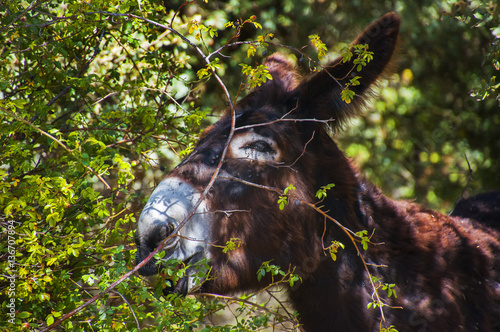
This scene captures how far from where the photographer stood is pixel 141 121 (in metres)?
3.32

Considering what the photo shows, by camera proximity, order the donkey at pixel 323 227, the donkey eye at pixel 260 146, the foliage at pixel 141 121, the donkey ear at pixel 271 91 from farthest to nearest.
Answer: the donkey ear at pixel 271 91, the donkey eye at pixel 260 146, the donkey at pixel 323 227, the foliage at pixel 141 121

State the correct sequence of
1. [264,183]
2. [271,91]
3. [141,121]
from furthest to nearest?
[141,121], [271,91], [264,183]

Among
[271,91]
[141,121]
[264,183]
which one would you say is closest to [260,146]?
[264,183]

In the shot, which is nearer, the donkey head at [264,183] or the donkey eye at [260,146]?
the donkey head at [264,183]

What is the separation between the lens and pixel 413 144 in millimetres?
7762

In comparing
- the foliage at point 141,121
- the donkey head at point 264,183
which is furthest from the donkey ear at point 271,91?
the foliage at point 141,121

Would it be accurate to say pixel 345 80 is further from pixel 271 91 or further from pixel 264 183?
pixel 264 183

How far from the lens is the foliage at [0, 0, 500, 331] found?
7.63 ft

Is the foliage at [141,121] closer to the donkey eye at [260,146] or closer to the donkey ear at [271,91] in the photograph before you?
the donkey ear at [271,91]

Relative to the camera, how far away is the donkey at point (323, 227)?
8.42ft

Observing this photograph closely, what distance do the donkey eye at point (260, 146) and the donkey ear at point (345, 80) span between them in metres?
0.34

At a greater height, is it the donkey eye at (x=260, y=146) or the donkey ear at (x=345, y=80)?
the donkey ear at (x=345, y=80)

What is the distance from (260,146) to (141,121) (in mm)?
1052

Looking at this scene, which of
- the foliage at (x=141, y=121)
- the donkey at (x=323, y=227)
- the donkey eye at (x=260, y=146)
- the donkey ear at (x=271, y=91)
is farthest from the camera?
the donkey ear at (x=271, y=91)
